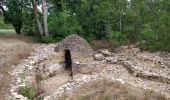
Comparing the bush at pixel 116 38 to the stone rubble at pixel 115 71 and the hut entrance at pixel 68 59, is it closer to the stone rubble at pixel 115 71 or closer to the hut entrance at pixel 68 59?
the stone rubble at pixel 115 71

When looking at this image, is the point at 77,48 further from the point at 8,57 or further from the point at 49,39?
the point at 49,39

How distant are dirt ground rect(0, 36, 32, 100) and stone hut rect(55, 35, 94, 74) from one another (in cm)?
236

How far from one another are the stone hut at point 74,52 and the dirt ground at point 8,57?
236 cm

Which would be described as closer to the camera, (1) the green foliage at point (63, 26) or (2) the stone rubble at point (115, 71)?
(2) the stone rubble at point (115, 71)

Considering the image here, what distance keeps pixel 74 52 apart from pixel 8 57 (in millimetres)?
→ 3840

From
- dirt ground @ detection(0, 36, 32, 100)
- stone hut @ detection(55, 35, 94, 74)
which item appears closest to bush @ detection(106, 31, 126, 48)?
stone hut @ detection(55, 35, 94, 74)

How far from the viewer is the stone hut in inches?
750

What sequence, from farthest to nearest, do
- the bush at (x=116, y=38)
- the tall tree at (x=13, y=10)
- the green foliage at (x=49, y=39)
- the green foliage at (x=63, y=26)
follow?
the tall tree at (x=13, y=10)
the green foliage at (x=49, y=39)
the green foliage at (x=63, y=26)
the bush at (x=116, y=38)

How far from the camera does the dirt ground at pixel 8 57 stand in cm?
1398

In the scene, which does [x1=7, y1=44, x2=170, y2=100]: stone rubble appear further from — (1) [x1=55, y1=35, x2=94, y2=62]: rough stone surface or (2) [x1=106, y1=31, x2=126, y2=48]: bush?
(2) [x1=106, y1=31, x2=126, y2=48]: bush

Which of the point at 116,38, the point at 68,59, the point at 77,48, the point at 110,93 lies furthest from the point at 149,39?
the point at 110,93

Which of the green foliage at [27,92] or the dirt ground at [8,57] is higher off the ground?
the dirt ground at [8,57]

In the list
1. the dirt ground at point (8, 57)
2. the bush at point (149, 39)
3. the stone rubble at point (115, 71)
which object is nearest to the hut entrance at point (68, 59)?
the stone rubble at point (115, 71)

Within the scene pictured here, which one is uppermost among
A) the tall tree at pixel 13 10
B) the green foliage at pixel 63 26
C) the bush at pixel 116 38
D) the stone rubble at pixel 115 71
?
the tall tree at pixel 13 10
